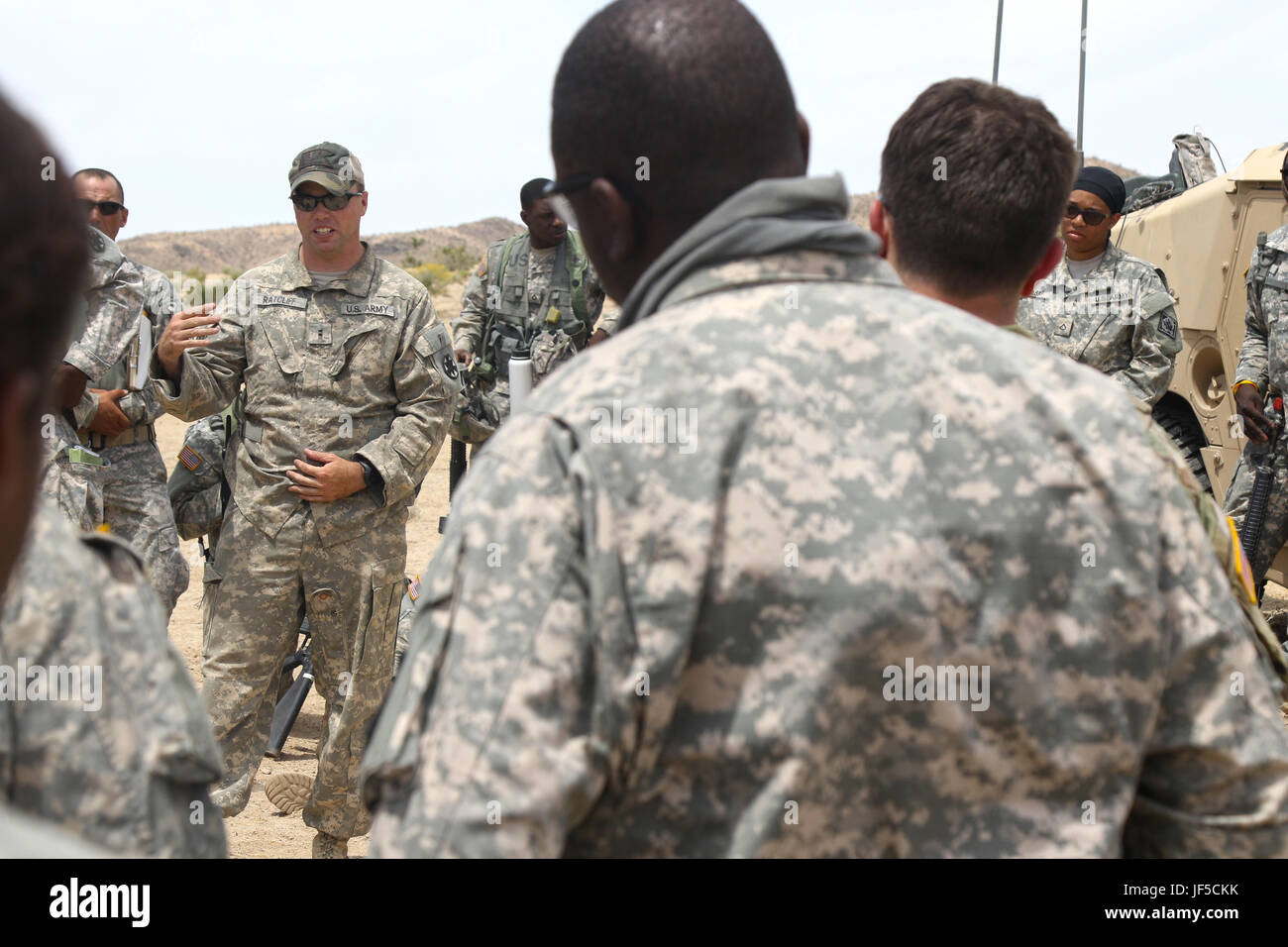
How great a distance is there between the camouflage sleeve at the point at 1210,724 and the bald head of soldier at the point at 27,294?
1154 millimetres

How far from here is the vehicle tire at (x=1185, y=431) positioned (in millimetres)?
8016

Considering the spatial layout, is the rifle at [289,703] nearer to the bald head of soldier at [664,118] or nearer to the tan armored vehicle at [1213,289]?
the bald head of soldier at [664,118]

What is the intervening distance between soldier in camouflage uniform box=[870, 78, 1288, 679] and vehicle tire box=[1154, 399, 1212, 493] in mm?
6325

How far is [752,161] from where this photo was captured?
1499 mm

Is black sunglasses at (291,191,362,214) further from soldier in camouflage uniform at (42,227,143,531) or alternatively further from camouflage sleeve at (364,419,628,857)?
camouflage sleeve at (364,419,628,857)

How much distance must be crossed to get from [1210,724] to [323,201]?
3.97 metres

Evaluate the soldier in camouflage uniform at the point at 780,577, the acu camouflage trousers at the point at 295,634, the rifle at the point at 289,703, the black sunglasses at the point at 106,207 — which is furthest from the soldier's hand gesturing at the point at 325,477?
the soldier in camouflage uniform at the point at 780,577

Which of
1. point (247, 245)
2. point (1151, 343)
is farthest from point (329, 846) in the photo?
point (247, 245)

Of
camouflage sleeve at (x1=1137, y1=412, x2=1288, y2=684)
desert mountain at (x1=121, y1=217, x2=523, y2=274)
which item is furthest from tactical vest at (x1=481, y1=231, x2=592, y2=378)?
desert mountain at (x1=121, y1=217, x2=523, y2=274)

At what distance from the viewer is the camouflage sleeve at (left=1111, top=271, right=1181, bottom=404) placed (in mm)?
6148

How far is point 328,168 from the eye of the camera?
482cm
